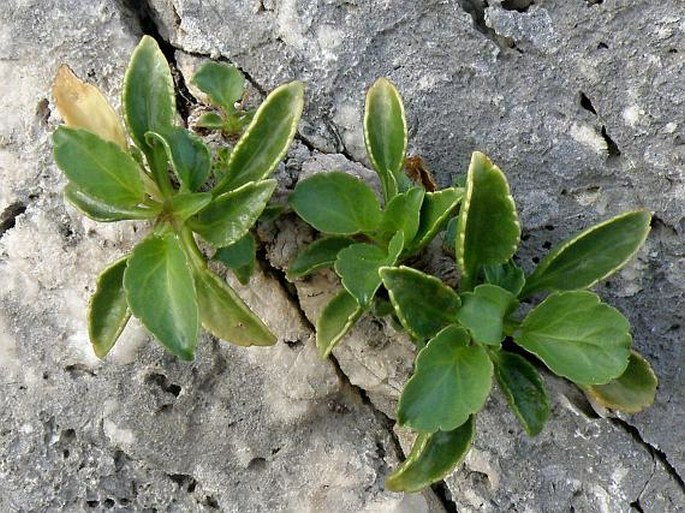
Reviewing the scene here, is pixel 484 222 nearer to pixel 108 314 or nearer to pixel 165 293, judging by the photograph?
pixel 165 293

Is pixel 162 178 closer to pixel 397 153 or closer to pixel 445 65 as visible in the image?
pixel 397 153

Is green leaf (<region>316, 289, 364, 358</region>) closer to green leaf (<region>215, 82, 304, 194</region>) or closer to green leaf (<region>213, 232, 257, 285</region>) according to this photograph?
green leaf (<region>213, 232, 257, 285</region>)

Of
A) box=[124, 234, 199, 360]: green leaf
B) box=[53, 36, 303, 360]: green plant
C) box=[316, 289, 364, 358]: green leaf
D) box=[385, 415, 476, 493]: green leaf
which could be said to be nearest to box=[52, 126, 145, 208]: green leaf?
box=[53, 36, 303, 360]: green plant

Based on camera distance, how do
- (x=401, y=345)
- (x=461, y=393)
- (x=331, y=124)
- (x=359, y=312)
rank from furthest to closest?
(x=331, y=124)
(x=401, y=345)
(x=359, y=312)
(x=461, y=393)

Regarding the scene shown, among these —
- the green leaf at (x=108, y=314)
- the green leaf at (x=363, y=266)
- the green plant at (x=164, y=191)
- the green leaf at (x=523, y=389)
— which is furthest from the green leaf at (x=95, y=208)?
the green leaf at (x=523, y=389)

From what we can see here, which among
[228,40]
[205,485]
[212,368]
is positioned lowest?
[205,485]

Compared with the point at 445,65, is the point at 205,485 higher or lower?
lower

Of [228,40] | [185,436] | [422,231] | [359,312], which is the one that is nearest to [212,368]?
[185,436]
